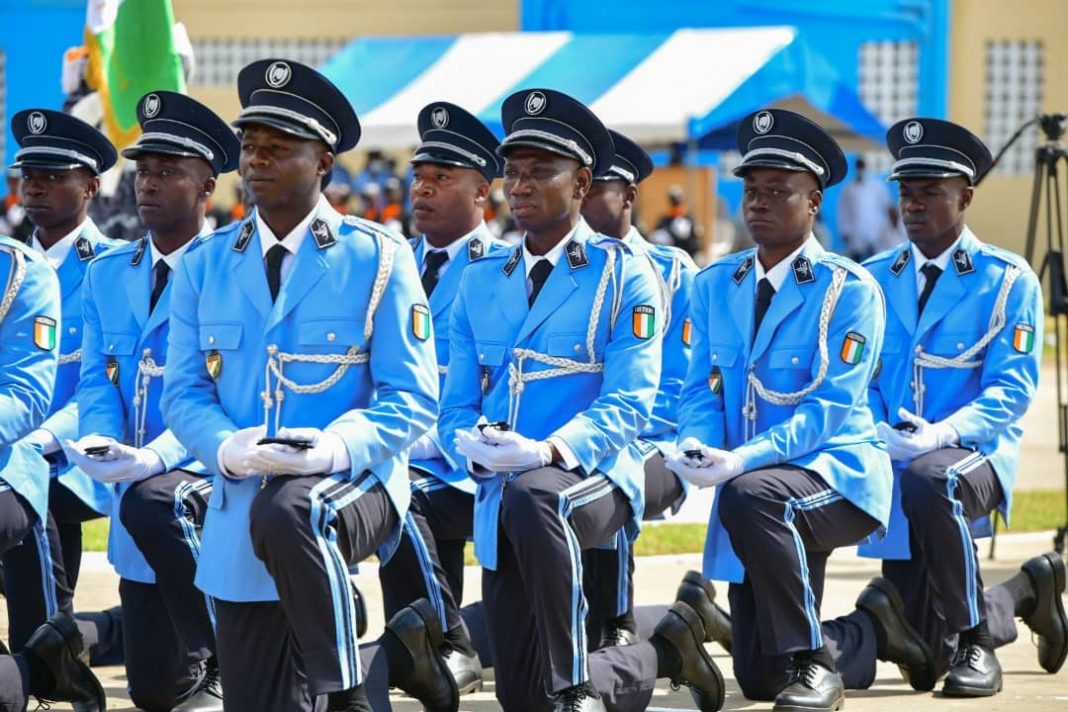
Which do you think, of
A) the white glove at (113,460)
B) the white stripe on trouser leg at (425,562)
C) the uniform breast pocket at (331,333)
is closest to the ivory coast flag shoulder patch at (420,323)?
the uniform breast pocket at (331,333)

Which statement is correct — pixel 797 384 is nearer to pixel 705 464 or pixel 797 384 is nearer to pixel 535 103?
pixel 705 464

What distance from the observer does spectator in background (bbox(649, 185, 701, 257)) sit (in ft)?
89.3

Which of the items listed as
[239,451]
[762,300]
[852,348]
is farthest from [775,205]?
[239,451]

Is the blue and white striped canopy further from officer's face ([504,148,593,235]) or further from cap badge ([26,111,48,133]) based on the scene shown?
officer's face ([504,148,593,235])

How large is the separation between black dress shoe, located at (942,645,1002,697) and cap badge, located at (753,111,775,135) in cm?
205

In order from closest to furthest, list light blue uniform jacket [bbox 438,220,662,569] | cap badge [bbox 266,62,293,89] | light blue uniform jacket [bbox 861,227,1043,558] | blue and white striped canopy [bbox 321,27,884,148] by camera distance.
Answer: cap badge [bbox 266,62,293,89] → light blue uniform jacket [bbox 438,220,662,569] → light blue uniform jacket [bbox 861,227,1043,558] → blue and white striped canopy [bbox 321,27,884,148]

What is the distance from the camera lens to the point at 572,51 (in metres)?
29.0

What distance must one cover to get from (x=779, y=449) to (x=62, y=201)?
9.68 feet

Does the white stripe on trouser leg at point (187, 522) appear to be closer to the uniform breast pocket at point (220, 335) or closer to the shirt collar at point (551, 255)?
the uniform breast pocket at point (220, 335)

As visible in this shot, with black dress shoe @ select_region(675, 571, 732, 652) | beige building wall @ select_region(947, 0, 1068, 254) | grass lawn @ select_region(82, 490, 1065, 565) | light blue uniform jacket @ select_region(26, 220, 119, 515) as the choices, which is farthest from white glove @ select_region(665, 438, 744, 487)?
beige building wall @ select_region(947, 0, 1068, 254)

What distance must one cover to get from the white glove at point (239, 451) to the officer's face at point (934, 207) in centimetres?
340

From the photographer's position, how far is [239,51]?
3625cm

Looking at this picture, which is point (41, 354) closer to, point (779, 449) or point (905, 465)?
point (779, 449)

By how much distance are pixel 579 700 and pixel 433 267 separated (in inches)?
95.1
